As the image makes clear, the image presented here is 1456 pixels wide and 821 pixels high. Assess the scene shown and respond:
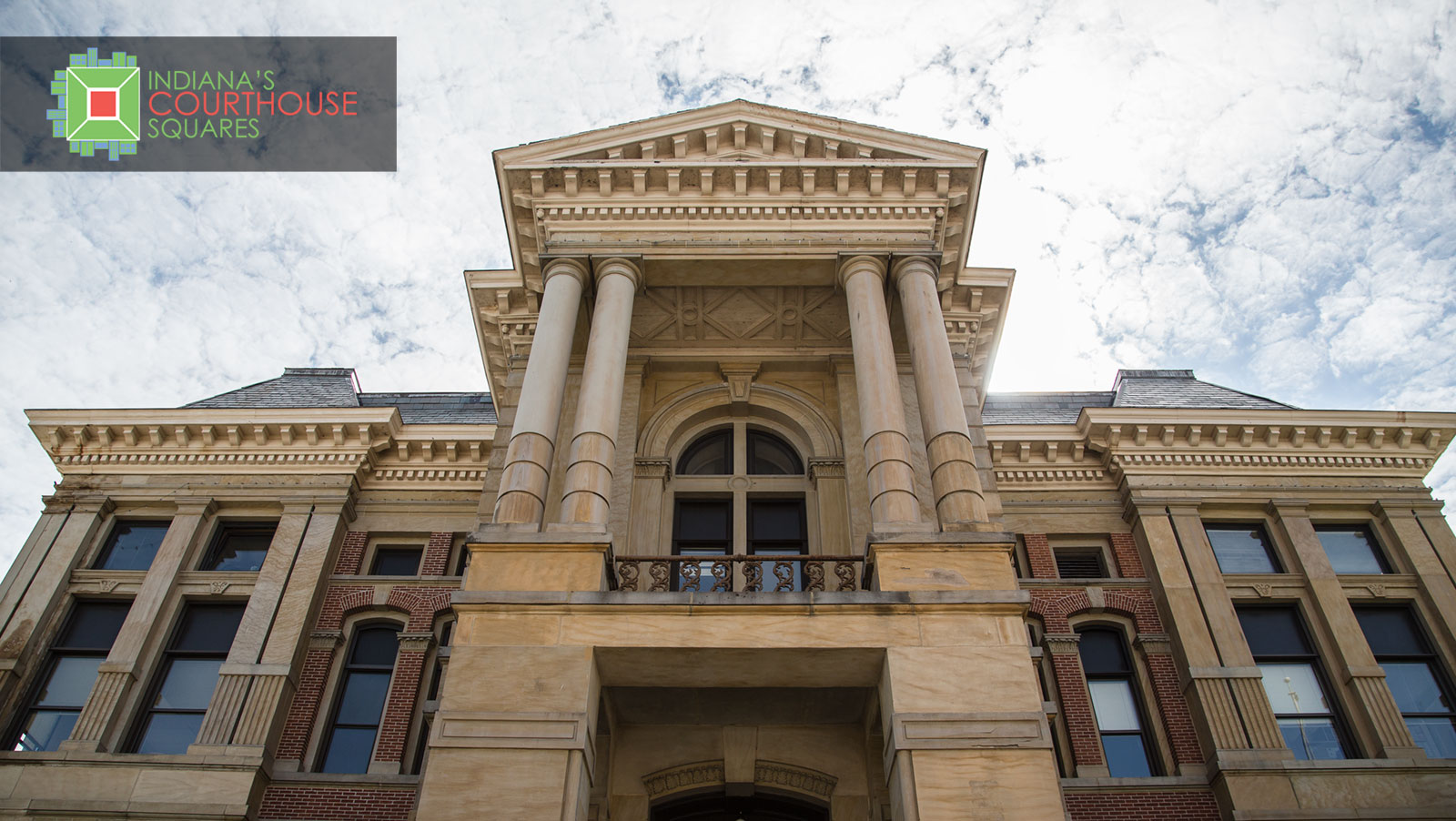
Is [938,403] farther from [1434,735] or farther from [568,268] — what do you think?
[1434,735]

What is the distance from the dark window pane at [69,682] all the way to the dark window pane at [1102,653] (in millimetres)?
18021

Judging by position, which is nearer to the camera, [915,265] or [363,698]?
[915,265]

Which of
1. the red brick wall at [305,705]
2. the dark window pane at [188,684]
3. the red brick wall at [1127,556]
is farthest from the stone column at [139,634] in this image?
the red brick wall at [1127,556]

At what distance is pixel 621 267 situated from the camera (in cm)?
1812

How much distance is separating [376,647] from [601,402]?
7.62 metres

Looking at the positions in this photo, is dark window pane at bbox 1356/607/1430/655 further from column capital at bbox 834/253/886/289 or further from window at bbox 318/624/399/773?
window at bbox 318/624/399/773

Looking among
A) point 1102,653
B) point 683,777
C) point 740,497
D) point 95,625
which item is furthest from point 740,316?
point 95,625

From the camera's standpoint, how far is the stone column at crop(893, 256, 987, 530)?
14.4 meters

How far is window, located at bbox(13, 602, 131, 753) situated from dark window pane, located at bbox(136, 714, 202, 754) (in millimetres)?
1222

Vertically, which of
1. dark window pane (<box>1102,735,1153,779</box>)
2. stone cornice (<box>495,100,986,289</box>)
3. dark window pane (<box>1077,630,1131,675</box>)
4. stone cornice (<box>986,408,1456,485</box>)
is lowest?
dark window pane (<box>1102,735,1153,779</box>)

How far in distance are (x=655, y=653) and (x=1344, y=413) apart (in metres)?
16.1

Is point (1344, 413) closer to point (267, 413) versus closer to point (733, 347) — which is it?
point (733, 347)

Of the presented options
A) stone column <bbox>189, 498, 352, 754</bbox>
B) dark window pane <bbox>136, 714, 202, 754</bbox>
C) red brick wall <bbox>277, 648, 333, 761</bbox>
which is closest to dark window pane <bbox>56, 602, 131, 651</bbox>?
dark window pane <bbox>136, 714, 202, 754</bbox>

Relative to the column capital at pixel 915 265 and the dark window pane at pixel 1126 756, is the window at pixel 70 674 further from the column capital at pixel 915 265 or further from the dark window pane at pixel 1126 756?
the dark window pane at pixel 1126 756
